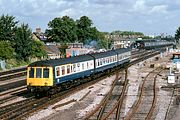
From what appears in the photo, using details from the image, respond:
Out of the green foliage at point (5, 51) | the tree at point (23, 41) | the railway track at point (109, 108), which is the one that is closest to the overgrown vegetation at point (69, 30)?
the tree at point (23, 41)

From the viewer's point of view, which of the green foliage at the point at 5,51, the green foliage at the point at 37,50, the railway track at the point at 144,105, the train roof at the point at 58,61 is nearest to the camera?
the railway track at the point at 144,105

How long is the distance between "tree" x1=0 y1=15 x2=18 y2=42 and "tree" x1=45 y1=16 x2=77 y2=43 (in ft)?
117

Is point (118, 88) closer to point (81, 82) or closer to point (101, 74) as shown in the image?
point (81, 82)

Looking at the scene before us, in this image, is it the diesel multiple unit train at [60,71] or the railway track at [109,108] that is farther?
the diesel multiple unit train at [60,71]

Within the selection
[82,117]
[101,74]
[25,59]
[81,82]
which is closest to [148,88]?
[81,82]

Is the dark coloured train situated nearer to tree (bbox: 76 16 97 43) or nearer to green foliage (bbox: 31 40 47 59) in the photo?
green foliage (bbox: 31 40 47 59)

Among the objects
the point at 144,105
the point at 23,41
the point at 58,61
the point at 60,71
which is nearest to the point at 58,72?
the point at 60,71

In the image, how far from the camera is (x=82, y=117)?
69.6 ft

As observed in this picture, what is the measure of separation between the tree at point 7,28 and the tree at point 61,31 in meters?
35.7

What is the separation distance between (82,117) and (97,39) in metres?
101

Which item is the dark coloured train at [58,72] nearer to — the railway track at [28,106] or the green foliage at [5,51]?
the railway track at [28,106]

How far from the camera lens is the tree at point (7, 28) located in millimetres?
67250

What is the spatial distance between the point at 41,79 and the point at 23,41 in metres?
39.4

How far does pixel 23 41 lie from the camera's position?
65438mm
